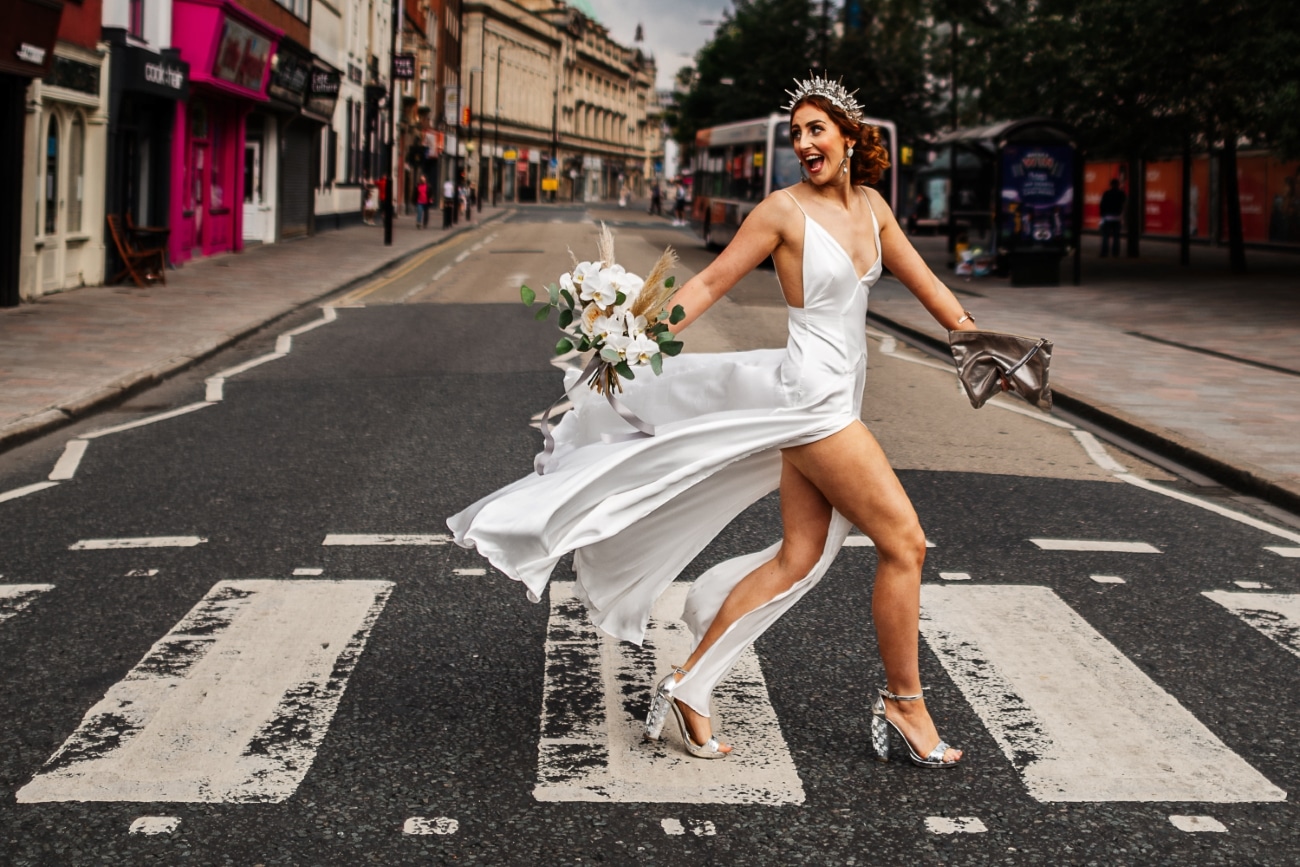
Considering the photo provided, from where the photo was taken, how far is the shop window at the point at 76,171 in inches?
778

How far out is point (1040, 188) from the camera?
24484mm

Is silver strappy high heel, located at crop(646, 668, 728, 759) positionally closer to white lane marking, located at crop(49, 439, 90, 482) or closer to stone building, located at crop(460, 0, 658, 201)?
white lane marking, located at crop(49, 439, 90, 482)

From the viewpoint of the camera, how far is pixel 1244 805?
12.8 ft

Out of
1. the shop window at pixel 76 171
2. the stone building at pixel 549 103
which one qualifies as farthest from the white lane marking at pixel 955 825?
the stone building at pixel 549 103

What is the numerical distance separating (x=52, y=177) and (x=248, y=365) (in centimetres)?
728

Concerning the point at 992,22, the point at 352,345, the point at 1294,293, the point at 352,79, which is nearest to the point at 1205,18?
the point at 1294,293

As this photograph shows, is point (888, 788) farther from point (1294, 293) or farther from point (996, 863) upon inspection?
point (1294, 293)

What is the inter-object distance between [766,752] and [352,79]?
44181 millimetres

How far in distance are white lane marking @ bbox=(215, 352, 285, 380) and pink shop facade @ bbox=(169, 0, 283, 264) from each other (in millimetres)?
11538

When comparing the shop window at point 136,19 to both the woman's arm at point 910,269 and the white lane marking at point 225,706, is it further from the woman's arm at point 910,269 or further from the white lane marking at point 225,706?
the woman's arm at point 910,269

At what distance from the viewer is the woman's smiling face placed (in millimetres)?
4016

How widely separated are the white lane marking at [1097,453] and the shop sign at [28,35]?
11721 mm

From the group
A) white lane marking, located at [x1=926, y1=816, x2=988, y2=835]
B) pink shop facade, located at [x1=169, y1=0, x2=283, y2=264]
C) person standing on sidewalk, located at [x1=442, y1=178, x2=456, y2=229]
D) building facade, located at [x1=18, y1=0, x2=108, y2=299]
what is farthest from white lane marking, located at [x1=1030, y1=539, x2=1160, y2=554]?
person standing on sidewalk, located at [x1=442, y1=178, x2=456, y2=229]

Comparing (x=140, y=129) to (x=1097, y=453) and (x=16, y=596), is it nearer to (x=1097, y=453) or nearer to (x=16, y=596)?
(x=1097, y=453)
